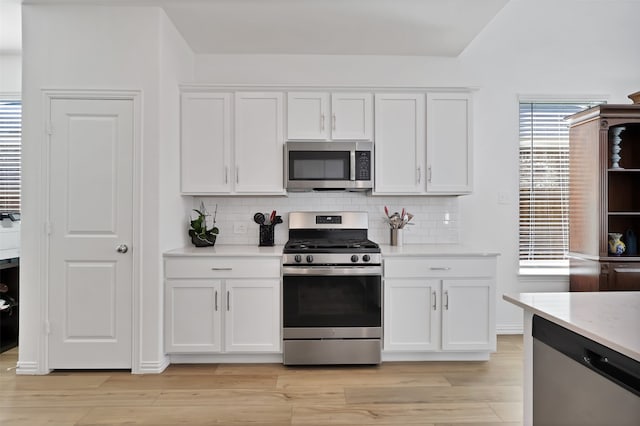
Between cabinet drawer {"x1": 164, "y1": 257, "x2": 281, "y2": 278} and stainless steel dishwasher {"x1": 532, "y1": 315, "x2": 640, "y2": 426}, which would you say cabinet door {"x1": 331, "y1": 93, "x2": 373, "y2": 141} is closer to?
cabinet drawer {"x1": 164, "y1": 257, "x2": 281, "y2": 278}

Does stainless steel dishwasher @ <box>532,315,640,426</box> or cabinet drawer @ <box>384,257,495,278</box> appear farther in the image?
cabinet drawer @ <box>384,257,495,278</box>

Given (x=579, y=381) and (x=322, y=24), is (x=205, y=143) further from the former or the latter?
(x=579, y=381)

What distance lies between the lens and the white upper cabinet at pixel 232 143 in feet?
11.8

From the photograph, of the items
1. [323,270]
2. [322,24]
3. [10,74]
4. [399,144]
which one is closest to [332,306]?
[323,270]

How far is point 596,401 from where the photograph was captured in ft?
4.02

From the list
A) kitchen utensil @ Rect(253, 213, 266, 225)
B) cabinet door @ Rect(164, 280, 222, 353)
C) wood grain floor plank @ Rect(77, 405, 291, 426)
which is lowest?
wood grain floor plank @ Rect(77, 405, 291, 426)

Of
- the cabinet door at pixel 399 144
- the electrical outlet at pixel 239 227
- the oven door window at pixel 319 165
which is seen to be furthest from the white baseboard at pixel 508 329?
the electrical outlet at pixel 239 227

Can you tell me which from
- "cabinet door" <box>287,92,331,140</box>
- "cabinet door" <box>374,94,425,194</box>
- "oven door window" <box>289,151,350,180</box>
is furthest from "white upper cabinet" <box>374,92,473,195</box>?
"cabinet door" <box>287,92,331,140</box>

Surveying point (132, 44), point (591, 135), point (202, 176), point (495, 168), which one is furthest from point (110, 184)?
point (591, 135)

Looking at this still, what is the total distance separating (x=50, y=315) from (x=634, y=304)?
11.3 ft

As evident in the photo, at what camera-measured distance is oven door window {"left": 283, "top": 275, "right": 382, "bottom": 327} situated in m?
3.26

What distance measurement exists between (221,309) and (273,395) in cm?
79

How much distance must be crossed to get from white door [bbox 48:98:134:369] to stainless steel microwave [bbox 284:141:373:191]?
1239 mm

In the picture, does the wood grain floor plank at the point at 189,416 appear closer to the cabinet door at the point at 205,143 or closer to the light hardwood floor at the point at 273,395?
the light hardwood floor at the point at 273,395
